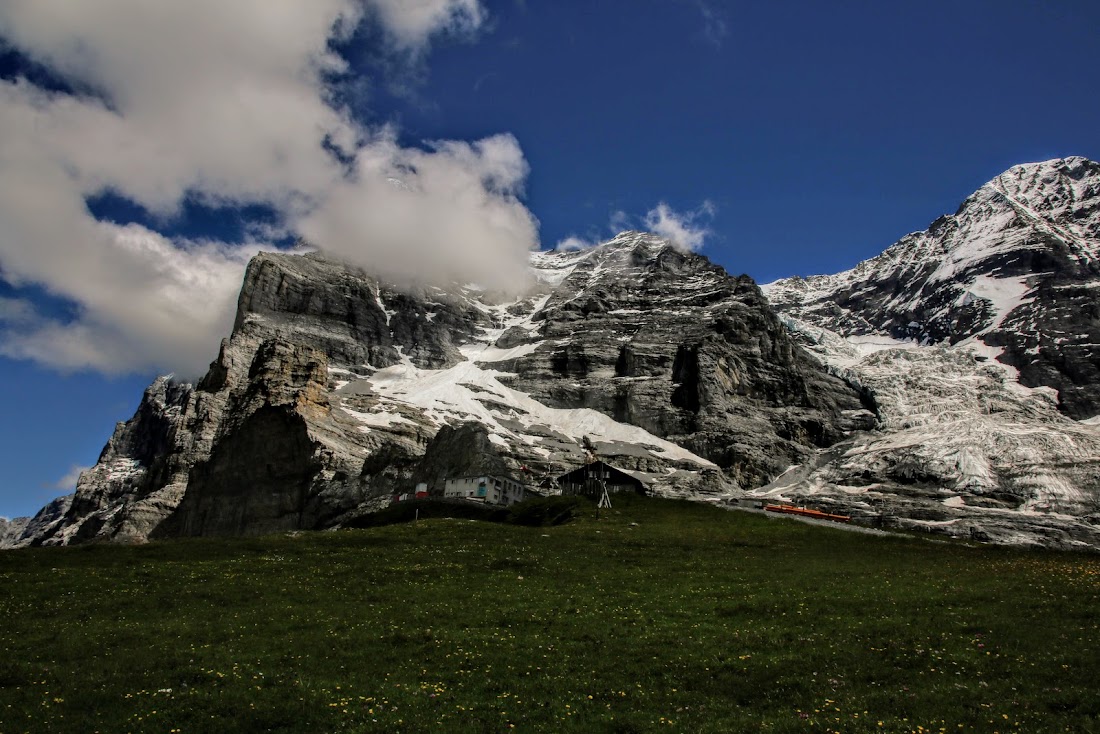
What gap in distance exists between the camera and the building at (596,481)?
86625 mm

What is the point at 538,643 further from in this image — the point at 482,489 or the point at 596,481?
the point at 482,489

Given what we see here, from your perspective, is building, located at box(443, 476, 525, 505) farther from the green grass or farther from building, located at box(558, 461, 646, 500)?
the green grass

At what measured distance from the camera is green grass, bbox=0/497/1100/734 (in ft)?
57.8

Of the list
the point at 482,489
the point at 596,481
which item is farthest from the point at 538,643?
the point at 482,489

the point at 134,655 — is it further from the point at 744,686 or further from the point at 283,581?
the point at 744,686

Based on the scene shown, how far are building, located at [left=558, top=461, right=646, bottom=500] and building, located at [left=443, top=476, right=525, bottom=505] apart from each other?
7247 mm

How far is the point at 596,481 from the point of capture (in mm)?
86625

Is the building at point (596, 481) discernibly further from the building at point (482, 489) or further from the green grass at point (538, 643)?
the green grass at point (538, 643)

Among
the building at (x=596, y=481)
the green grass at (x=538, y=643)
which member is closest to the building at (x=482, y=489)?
the building at (x=596, y=481)

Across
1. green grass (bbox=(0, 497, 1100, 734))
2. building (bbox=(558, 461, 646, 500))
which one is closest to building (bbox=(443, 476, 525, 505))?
building (bbox=(558, 461, 646, 500))

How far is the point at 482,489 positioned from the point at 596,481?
1381 centimetres

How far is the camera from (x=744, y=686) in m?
19.7

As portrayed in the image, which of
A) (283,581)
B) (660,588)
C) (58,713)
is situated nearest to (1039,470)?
(660,588)

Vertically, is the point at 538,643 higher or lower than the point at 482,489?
lower
